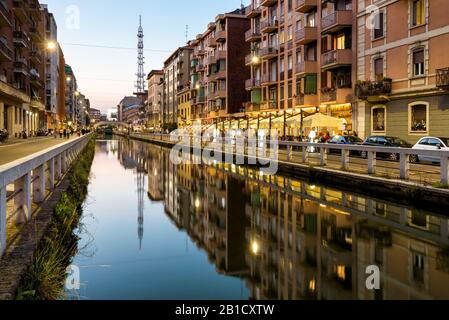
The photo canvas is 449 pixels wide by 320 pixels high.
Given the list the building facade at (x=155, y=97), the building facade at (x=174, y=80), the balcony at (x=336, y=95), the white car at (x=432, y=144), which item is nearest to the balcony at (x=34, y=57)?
the building facade at (x=174, y=80)

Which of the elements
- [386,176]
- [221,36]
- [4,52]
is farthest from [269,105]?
[386,176]

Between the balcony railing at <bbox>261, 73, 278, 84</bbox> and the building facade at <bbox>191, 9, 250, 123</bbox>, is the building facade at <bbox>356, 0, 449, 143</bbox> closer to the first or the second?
the balcony railing at <bbox>261, 73, 278, 84</bbox>

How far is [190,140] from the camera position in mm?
46906

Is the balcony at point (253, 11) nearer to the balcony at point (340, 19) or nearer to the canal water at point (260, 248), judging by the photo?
the balcony at point (340, 19)

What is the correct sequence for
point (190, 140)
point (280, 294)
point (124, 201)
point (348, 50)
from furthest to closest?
point (190, 140) < point (348, 50) < point (124, 201) < point (280, 294)

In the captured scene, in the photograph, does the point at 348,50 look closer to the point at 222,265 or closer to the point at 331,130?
the point at 331,130

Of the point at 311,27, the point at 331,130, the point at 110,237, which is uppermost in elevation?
the point at 311,27

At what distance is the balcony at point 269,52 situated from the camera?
1927 inches

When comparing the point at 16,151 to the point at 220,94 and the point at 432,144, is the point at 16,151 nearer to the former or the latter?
the point at 432,144

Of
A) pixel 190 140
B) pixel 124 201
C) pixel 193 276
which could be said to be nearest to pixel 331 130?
pixel 190 140

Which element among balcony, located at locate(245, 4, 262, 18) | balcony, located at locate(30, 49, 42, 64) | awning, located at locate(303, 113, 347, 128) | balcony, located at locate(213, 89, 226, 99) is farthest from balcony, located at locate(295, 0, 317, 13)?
balcony, located at locate(30, 49, 42, 64)

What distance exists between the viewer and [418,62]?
27.3 metres

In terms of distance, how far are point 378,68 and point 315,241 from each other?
81.6ft
